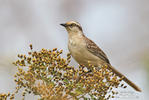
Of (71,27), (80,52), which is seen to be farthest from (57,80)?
(71,27)

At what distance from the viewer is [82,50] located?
271 inches

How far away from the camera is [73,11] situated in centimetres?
1077

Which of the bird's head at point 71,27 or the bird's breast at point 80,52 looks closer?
the bird's breast at point 80,52

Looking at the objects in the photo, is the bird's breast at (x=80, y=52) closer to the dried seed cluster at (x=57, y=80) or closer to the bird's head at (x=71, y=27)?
the bird's head at (x=71, y=27)

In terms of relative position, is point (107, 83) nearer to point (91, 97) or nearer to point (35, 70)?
point (91, 97)

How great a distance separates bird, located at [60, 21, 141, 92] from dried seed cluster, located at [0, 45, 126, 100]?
2192mm

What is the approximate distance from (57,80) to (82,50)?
2660mm

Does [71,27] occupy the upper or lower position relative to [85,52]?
upper

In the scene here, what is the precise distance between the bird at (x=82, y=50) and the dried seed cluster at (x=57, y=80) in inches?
86.3

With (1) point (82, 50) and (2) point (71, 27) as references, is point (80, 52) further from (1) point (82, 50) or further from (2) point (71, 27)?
(2) point (71, 27)

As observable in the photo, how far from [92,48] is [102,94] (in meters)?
3.11

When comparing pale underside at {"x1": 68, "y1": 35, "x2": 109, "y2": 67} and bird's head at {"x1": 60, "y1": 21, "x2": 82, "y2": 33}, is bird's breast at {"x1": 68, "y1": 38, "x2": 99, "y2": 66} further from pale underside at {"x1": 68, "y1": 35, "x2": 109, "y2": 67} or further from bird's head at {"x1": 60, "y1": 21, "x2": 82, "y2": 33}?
bird's head at {"x1": 60, "y1": 21, "x2": 82, "y2": 33}

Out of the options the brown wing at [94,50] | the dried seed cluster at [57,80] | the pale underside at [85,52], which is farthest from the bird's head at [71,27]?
the dried seed cluster at [57,80]

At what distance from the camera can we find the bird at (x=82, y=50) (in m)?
6.69
